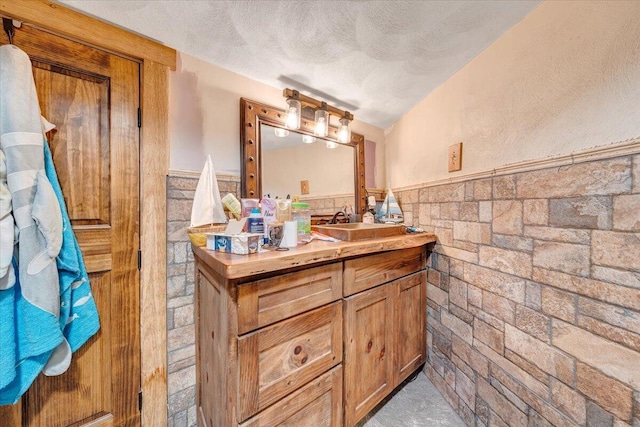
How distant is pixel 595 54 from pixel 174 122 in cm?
185

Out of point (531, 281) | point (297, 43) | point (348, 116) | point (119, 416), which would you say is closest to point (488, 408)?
point (531, 281)

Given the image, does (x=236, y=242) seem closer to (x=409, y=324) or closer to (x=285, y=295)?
(x=285, y=295)

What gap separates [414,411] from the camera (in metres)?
1.39

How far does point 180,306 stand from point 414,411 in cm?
152

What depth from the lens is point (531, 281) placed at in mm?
1021

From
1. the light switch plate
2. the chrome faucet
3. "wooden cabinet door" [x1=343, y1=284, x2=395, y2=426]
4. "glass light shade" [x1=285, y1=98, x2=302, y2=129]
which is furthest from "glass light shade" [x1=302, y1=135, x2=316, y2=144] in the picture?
"wooden cabinet door" [x1=343, y1=284, x2=395, y2=426]

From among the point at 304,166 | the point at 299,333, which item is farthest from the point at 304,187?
the point at 299,333

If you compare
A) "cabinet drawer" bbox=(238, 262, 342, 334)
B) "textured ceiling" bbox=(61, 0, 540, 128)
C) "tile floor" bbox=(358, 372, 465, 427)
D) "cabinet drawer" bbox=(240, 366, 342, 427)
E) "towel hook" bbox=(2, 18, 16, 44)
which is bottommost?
"tile floor" bbox=(358, 372, 465, 427)

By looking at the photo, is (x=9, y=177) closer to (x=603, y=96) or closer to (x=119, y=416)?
(x=119, y=416)

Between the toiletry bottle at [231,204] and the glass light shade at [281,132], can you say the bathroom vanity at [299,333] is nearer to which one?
the toiletry bottle at [231,204]

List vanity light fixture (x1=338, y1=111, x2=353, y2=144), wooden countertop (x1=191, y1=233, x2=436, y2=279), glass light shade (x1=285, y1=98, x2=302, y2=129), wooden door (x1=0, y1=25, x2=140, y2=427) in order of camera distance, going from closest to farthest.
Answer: wooden countertop (x1=191, y1=233, x2=436, y2=279), wooden door (x1=0, y1=25, x2=140, y2=427), glass light shade (x1=285, y1=98, x2=302, y2=129), vanity light fixture (x1=338, y1=111, x2=353, y2=144)

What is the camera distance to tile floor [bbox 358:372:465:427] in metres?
1.31

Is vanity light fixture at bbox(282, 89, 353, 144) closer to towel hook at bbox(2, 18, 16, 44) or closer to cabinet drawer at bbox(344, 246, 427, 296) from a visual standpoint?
cabinet drawer at bbox(344, 246, 427, 296)

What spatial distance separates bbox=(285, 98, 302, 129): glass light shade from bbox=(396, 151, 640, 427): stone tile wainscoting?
110 centimetres
